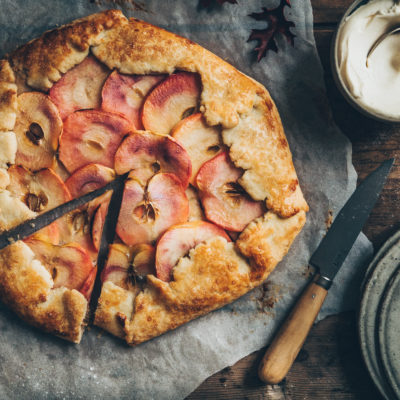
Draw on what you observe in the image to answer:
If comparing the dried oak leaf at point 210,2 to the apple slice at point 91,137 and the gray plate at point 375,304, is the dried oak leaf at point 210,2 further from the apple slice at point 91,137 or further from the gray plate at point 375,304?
the gray plate at point 375,304

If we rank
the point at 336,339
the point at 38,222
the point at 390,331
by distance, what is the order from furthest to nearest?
the point at 336,339 < the point at 390,331 < the point at 38,222

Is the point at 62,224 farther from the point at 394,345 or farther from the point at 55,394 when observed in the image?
the point at 394,345

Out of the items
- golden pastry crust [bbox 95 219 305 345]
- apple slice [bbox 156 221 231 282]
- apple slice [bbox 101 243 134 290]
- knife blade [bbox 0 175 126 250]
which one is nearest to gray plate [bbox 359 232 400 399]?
golden pastry crust [bbox 95 219 305 345]

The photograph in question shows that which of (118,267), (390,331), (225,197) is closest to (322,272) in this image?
(390,331)

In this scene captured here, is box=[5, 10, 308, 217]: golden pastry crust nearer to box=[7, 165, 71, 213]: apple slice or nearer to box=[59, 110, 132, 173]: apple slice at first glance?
box=[59, 110, 132, 173]: apple slice

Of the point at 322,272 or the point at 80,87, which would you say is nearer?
the point at 80,87

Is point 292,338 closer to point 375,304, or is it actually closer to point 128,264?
point 375,304

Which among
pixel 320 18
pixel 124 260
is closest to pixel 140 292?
pixel 124 260

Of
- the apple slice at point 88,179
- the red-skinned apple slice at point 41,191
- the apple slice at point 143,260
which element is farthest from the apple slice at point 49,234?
the apple slice at point 143,260

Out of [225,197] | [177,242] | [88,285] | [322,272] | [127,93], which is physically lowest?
[322,272]
